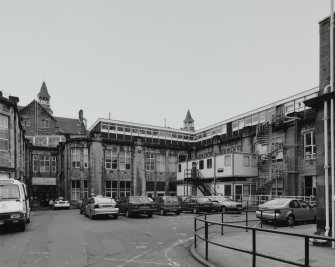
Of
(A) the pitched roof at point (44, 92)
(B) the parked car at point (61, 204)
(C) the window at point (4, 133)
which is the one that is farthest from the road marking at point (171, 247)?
(A) the pitched roof at point (44, 92)

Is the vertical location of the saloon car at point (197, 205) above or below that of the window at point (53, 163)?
below

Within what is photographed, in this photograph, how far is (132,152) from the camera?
44750mm

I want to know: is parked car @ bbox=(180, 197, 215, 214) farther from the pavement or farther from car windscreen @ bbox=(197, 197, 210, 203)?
the pavement

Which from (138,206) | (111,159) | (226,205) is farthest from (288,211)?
(111,159)

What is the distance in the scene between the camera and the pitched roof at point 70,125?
68412mm

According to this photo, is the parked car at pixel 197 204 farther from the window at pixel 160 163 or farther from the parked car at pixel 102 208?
the window at pixel 160 163

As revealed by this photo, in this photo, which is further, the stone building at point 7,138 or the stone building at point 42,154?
the stone building at point 42,154

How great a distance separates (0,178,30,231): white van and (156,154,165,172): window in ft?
96.9

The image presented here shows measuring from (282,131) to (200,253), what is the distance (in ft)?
78.6

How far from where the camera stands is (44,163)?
52.7 metres

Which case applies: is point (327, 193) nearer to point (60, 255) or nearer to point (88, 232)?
point (60, 255)

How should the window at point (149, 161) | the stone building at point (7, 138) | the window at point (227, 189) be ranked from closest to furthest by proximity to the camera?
the stone building at point (7, 138) → the window at point (227, 189) → the window at point (149, 161)

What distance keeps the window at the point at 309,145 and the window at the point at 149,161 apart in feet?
Result: 72.4

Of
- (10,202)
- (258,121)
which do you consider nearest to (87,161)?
(258,121)
